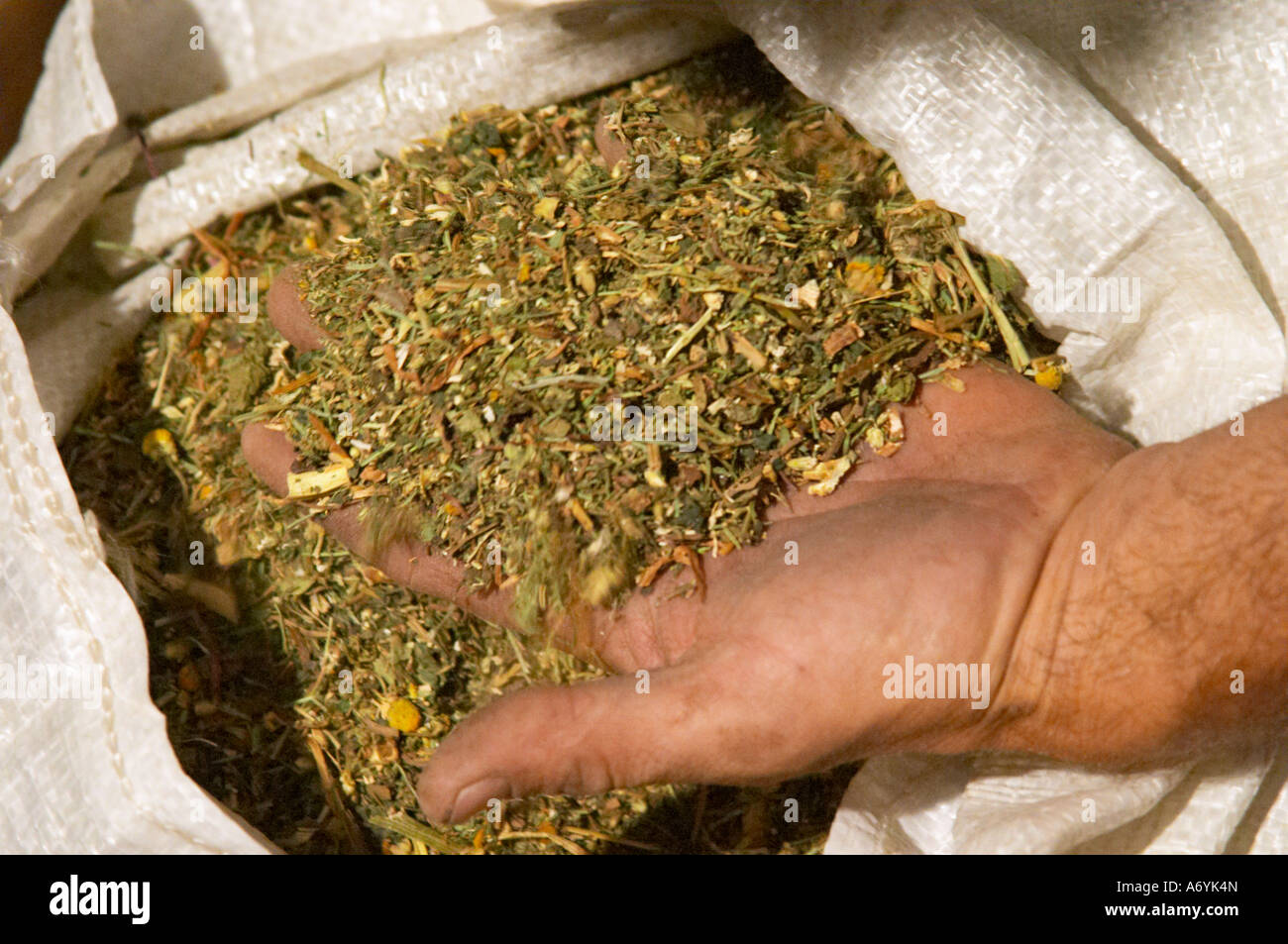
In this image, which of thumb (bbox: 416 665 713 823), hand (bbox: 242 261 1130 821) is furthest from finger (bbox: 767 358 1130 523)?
thumb (bbox: 416 665 713 823)

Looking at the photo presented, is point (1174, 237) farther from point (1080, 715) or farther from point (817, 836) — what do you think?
point (817, 836)

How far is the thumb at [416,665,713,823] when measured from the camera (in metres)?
1.46

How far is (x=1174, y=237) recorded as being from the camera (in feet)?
5.86

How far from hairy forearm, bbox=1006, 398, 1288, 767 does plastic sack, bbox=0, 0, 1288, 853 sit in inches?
7.9

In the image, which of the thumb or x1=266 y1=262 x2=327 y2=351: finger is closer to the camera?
the thumb

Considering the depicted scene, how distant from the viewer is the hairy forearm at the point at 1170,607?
1.54m

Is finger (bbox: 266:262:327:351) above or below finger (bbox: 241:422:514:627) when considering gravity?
above

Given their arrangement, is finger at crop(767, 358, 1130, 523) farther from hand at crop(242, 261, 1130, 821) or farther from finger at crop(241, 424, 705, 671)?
finger at crop(241, 424, 705, 671)

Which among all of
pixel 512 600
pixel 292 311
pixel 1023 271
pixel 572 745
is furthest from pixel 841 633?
pixel 292 311

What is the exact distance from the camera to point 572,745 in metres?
1.47

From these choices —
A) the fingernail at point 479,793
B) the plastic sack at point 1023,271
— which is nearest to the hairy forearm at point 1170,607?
the plastic sack at point 1023,271

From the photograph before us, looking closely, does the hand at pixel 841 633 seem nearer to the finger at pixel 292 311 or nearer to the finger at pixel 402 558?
the finger at pixel 402 558

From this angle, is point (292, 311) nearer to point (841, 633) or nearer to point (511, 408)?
point (511, 408)

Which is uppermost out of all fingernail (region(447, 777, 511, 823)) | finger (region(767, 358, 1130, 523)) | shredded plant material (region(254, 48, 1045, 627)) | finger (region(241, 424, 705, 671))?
shredded plant material (region(254, 48, 1045, 627))
